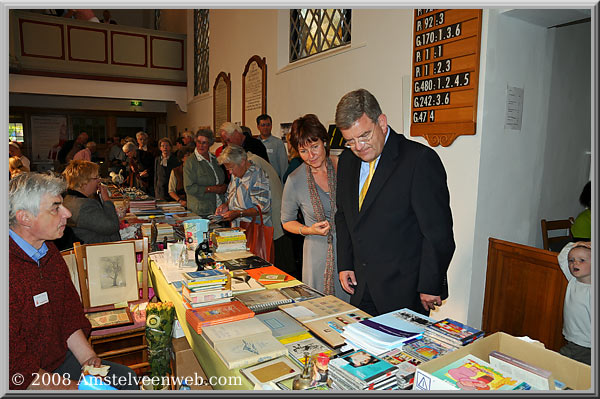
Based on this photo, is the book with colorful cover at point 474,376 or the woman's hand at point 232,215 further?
the woman's hand at point 232,215

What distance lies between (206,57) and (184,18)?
2615mm

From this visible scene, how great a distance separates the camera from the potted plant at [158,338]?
6.26 feet

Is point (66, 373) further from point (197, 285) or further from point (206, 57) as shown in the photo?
point (206, 57)

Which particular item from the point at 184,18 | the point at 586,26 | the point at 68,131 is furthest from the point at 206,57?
the point at 586,26

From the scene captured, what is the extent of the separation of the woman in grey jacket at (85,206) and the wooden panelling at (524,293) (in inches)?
122

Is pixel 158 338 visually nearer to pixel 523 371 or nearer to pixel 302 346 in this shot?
pixel 302 346

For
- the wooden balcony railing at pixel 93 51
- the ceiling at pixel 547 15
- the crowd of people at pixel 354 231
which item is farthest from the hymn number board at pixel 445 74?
the wooden balcony railing at pixel 93 51

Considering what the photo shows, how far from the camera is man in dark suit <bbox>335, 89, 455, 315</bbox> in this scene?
1.74 meters

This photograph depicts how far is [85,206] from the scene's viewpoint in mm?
2824

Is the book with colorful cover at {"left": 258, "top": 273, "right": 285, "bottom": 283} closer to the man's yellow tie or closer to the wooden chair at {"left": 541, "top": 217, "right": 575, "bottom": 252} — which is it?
the man's yellow tie

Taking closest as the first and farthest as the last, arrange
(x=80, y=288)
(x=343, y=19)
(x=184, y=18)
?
(x=80, y=288) < (x=343, y=19) < (x=184, y=18)

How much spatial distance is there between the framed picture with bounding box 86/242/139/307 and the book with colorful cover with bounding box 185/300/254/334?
3.24 ft

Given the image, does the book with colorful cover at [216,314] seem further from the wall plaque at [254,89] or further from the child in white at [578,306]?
the wall plaque at [254,89]

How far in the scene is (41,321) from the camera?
1.68m
